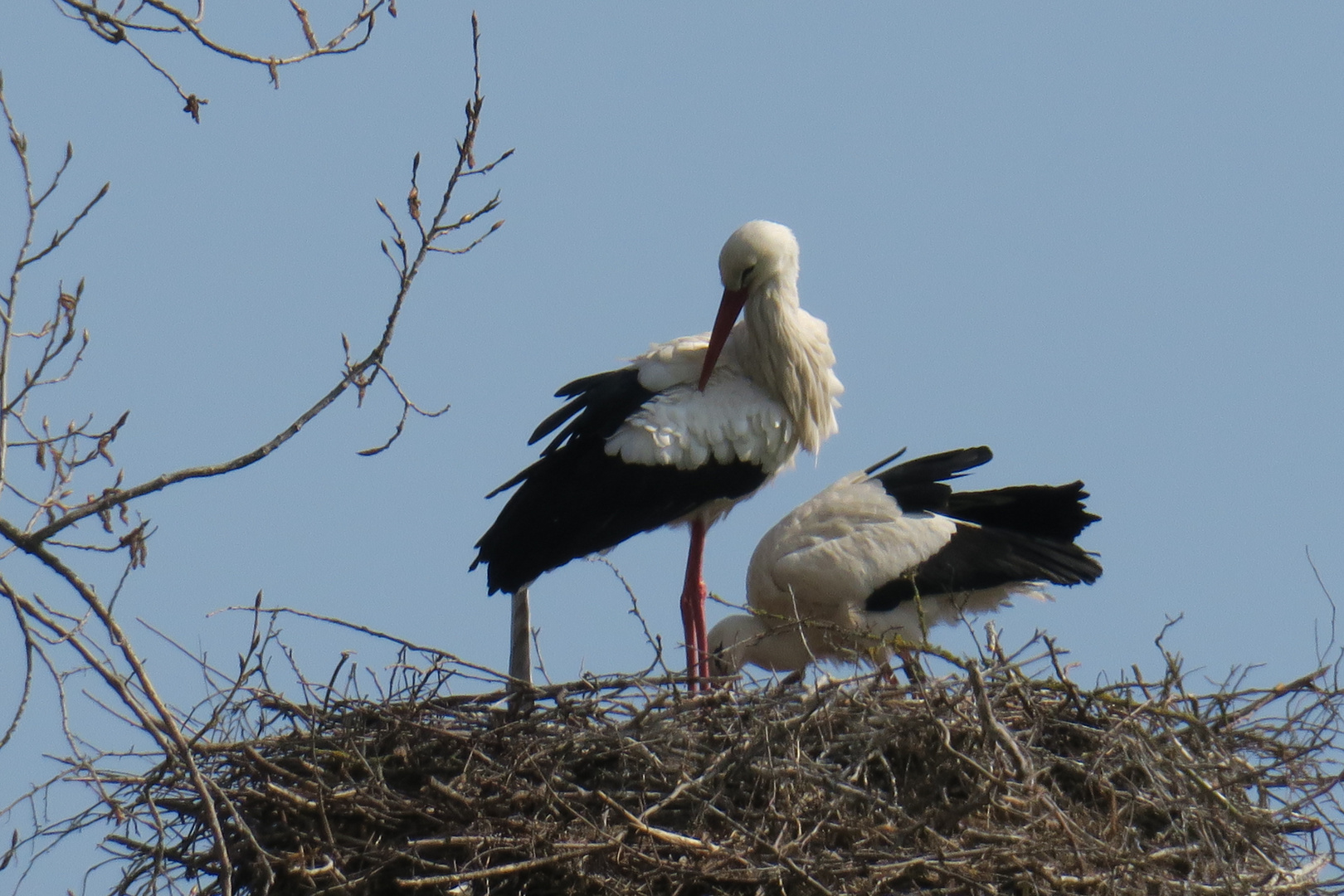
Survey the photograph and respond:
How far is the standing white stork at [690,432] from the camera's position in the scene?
622 centimetres

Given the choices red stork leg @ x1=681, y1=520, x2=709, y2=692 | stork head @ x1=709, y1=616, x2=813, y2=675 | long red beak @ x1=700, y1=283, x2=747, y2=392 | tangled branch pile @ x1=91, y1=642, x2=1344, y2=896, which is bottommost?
tangled branch pile @ x1=91, y1=642, x2=1344, y2=896

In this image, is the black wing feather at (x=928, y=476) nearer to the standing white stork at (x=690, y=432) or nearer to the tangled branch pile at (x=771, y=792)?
the standing white stork at (x=690, y=432)

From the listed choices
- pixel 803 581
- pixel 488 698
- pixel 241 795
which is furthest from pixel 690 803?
pixel 803 581

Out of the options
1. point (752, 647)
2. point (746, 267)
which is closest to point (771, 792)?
point (752, 647)

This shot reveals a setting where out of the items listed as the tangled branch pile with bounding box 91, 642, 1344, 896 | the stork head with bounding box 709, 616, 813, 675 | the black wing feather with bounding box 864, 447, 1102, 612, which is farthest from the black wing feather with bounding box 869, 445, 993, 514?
the tangled branch pile with bounding box 91, 642, 1344, 896

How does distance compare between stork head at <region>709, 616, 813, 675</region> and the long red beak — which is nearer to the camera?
stork head at <region>709, 616, 813, 675</region>

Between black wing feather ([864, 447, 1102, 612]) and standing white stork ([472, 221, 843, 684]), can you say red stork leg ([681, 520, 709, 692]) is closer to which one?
standing white stork ([472, 221, 843, 684])

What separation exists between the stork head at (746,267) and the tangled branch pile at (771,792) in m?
2.03

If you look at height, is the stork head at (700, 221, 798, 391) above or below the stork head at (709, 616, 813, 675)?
above

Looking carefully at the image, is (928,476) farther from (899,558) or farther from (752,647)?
(752,647)

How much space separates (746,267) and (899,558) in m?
1.23

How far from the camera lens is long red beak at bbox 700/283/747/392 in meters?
6.45

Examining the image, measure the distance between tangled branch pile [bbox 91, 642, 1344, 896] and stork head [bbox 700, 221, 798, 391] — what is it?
2026mm

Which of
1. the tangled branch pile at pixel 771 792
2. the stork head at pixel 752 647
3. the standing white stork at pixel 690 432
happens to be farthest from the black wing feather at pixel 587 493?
the tangled branch pile at pixel 771 792
